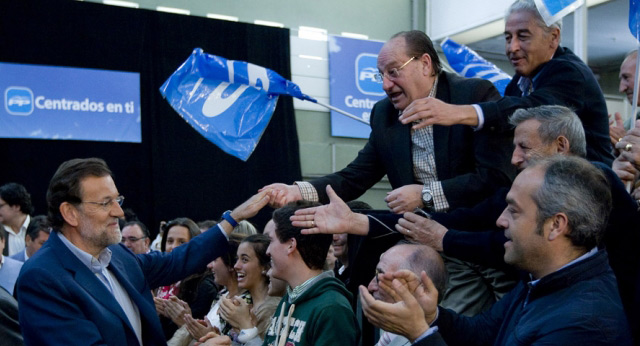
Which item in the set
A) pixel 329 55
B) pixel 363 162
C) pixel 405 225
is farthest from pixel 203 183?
pixel 405 225

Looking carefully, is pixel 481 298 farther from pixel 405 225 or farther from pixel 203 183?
pixel 203 183

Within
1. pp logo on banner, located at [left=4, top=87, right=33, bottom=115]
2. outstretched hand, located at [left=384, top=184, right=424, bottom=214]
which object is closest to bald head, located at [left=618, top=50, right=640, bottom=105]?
outstretched hand, located at [left=384, top=184, right=424, bottom=214]

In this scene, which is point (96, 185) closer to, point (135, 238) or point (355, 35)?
point (135, 238)

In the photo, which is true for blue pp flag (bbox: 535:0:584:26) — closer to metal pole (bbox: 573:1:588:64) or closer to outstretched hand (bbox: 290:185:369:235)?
outstretched hand (bbox: 290:185:369:235)

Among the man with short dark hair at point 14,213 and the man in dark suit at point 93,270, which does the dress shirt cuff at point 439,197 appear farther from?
the man with short dark hair at point 14,213

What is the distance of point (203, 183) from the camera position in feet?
30.8

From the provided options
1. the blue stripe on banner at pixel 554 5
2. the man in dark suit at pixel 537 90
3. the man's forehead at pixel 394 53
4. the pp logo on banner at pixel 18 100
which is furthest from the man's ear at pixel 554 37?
the pp logo on banner at pixel 18 100

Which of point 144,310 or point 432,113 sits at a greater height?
point 432,113

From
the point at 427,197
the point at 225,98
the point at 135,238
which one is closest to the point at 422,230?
the point at 427,197

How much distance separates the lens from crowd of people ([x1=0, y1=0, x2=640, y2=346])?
2.04 meters

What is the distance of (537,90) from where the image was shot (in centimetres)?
279

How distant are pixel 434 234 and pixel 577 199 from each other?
0.75 meters

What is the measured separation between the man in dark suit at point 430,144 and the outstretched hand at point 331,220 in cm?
14

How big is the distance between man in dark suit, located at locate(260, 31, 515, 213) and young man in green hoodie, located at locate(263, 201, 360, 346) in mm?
405
